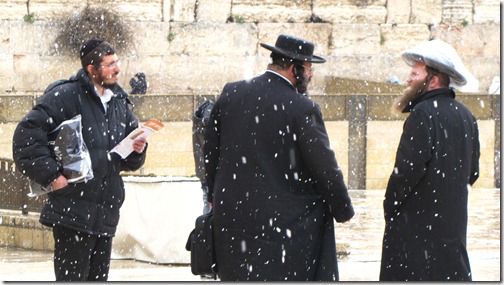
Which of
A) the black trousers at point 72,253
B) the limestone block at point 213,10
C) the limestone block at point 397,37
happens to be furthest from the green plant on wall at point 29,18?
the black trousers at point 72,253

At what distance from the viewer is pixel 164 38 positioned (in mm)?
21922

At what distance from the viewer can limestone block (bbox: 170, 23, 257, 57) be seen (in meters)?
22.0

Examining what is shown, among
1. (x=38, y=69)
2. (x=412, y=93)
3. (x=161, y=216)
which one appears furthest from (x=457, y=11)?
(x=412, y=93)

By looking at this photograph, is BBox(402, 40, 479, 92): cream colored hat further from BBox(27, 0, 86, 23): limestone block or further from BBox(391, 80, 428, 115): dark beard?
BBox(27, 0, 86, 23): limestone block

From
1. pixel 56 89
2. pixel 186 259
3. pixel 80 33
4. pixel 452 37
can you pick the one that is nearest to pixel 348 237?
pixel 186 259

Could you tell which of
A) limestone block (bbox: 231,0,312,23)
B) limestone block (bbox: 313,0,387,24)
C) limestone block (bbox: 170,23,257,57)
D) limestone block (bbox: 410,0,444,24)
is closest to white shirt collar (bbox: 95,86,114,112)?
limestone block (bbox: 170,23,257,57)

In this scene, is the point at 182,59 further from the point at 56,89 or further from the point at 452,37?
the point at 56,89

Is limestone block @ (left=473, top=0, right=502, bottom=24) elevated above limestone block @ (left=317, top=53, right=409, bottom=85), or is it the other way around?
limestone block @ (left=473, top=0, right=502, bottom=24)

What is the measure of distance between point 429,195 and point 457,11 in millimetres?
17926

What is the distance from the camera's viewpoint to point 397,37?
2334 centimetres

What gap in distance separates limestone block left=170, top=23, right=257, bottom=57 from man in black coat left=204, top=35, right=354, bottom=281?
1593 centimetres

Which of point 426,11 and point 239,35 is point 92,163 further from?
point 426,11

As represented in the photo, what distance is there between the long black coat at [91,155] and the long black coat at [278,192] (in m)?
0.74

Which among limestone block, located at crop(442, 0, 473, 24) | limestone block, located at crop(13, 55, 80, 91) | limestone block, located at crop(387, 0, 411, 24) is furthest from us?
limestone block, located at crop(442, 0, 473, 24)
